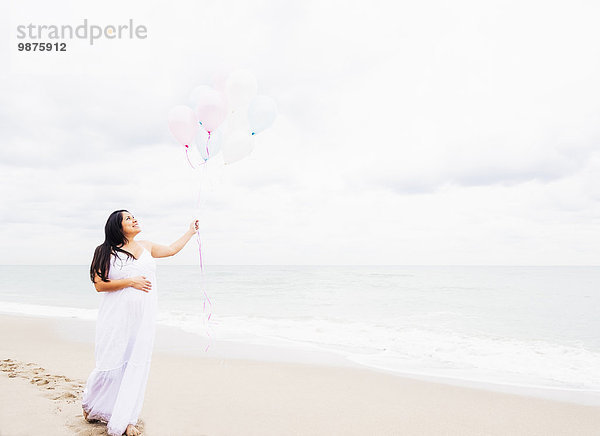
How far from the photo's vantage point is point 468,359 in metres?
7.58

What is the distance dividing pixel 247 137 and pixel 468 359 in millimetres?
5852

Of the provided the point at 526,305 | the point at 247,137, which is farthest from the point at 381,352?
the point at 526,305

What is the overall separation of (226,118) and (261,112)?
43cm

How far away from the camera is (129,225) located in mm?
3396

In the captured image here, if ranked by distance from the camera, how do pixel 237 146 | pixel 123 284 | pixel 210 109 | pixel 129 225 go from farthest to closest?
pixel 237 146 → pixel 210 109 → pixel 129 225 → pixel 123 284

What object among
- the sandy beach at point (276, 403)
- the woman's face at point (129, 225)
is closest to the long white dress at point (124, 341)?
the woman's face at point (129, 225)

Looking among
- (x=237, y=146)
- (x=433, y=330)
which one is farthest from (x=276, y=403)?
(x=433, y=330)

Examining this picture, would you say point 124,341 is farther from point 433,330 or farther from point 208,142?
point 433,330

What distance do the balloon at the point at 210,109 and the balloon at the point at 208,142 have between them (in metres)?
0.21

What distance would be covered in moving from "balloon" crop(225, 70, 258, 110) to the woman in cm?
215

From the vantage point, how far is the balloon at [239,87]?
4844mm

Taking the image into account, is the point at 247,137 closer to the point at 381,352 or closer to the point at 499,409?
the point at 499,409

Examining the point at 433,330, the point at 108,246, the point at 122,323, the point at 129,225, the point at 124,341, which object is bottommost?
the point at 433,330

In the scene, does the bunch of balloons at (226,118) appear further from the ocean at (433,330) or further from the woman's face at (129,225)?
the ocean at (433,330)
